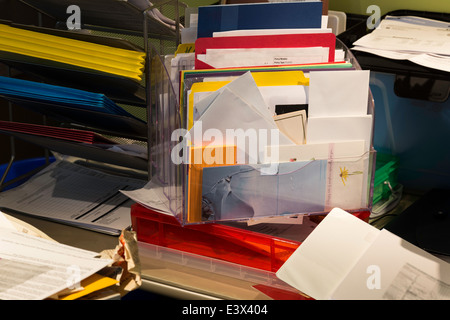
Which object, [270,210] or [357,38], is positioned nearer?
[270,210]

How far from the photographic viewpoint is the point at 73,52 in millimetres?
1116

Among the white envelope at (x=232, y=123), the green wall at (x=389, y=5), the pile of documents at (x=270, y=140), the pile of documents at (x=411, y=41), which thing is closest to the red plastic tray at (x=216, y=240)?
the pile of documents at (x=270, y=140)

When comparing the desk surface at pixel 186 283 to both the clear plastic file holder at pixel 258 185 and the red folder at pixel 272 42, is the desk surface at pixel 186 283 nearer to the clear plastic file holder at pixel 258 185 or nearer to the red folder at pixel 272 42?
the clear plastic file holder at pixel 258 185

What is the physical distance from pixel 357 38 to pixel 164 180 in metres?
0.56

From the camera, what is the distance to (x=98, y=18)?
4.11 feet

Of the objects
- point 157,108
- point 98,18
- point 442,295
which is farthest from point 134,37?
point 442,295

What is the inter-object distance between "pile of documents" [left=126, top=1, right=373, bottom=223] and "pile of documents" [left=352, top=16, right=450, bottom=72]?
0.21 metres

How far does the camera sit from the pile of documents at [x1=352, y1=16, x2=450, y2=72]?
118 cm

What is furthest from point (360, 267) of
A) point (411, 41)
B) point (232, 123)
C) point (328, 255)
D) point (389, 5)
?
point (389, 5)

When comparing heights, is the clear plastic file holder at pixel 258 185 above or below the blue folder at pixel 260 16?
below

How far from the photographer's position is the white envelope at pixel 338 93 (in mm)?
980

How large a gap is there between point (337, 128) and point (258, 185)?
163 millimetres

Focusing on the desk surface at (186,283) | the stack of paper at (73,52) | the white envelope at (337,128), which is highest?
the stack of paper at (73,52)
